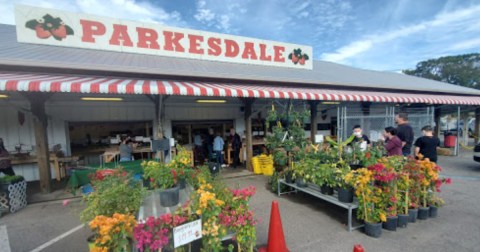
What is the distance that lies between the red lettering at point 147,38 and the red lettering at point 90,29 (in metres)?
1.12

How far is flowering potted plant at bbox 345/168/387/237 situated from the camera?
10.9 feet

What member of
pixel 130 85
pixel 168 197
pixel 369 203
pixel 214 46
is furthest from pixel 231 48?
pixel 369 203

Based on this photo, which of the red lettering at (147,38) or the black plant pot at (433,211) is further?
the red lettering at (147,38)

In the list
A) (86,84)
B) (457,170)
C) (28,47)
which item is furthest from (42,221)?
(457,170)

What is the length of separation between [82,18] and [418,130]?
13.2m

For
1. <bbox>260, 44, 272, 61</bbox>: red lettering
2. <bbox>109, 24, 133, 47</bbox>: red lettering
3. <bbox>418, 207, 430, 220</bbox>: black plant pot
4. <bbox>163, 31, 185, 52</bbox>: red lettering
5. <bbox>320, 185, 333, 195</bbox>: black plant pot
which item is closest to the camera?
<bbox>418, 207, 430, 220</bbox>: black plant pot

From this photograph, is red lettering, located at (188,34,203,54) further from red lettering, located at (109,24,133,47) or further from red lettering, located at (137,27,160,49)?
red lettering, located at (109,24,133,47)

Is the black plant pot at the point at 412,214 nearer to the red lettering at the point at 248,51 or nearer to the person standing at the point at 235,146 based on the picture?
the person standing at the point at 235,146

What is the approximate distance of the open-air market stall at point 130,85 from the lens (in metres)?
4.97

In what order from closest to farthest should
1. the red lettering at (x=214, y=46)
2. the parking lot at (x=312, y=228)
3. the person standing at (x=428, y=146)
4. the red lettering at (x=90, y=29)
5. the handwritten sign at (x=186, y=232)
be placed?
the handwritten sign at (x=186, y=232) < the parking lot at (x=312, y=228) < the person standing at (x=428, y=146) < the red lettering at (x=90, y=29) < the red lettering at (x=214, y=46)

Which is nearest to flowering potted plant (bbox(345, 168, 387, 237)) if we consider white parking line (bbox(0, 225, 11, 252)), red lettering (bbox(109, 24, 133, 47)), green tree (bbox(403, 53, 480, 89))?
white parking line (bbox(0, 225, 11, 252))

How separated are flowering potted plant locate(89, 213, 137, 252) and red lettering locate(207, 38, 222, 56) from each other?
755 centimetres

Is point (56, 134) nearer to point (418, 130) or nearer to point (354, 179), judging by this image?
point (354, 179)

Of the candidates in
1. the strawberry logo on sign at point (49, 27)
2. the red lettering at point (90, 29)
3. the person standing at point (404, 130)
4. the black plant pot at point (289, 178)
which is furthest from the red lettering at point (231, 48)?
the person standing at point (404, 130)
